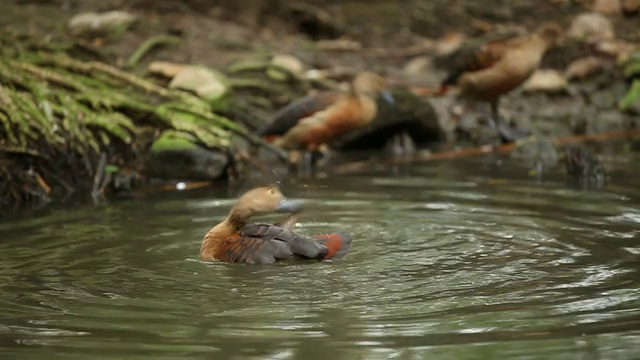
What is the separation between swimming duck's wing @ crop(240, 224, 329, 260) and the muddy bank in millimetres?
3198

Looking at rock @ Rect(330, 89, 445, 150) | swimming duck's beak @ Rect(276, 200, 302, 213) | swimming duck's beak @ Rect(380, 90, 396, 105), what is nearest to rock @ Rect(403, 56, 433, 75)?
rock @ Rect(330, 89, 445, 150)

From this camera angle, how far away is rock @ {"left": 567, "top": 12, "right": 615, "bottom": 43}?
15875 mm

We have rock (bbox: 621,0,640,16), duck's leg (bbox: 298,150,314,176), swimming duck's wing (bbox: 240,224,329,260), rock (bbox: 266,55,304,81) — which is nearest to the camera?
swimming duck's wing (bbox: 240,224,329,260)

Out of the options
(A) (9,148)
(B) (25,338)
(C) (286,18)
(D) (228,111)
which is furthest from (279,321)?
(C) (286,18)

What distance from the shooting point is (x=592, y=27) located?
1633 cm

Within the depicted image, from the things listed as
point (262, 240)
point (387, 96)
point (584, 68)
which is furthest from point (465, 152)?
point (262, 240)

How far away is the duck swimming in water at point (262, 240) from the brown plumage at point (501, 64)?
6.36 meters

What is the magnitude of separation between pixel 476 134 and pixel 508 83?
138 centimetres

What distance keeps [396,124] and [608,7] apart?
276 inches

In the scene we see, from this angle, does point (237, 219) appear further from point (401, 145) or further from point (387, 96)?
point (401, 145)

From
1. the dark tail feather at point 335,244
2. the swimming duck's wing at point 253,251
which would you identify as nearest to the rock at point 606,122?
the dark tail feather at point 335,244

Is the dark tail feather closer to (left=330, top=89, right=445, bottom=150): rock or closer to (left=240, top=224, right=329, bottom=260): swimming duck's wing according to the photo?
(left=240, top=224, right=329, bottom=260): swimming duck's wing

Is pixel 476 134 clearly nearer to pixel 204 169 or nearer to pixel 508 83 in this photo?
pixel 508 83

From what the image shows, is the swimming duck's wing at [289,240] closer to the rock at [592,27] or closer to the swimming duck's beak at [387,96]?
the swimming duck's beak at [387,96]
